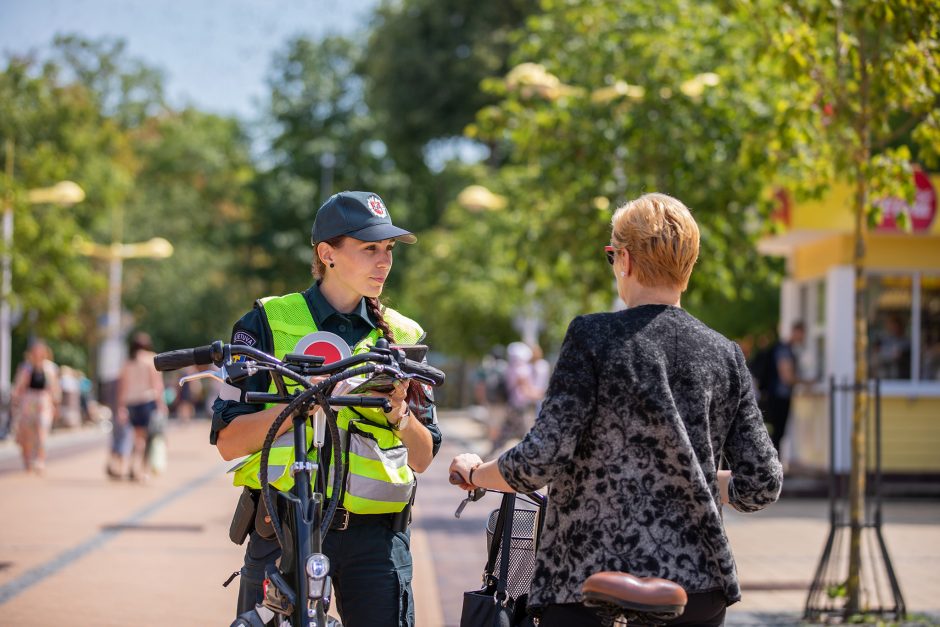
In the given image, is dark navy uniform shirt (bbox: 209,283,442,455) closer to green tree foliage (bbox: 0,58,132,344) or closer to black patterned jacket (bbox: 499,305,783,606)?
black patterned jacket (bbox: 499,305,783,606)

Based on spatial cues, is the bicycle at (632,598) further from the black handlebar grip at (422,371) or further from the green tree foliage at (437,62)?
the green tree foliage at (437,62)

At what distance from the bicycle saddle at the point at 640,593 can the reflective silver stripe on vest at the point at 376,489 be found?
32.8 inches

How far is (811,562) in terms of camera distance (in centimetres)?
1079

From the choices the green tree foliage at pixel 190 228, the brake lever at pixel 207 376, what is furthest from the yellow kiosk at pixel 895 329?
the green tree foliage at pixel 190 228

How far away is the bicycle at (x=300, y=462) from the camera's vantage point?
10.9ft

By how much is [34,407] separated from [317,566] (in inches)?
671

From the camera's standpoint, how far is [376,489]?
378 centimetres

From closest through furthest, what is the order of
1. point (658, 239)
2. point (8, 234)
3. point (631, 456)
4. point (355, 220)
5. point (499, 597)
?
point (631, 456) < point (658, 239) < point (499, 597) < point (355, 220) < point (8, 234)

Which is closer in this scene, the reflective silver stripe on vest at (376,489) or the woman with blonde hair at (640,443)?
the woman with blonde hair at (640,443)

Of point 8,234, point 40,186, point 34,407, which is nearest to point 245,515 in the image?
point 34,407

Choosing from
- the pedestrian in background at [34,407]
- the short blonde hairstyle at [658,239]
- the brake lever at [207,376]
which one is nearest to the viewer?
the short blonde hairstyle at [658,239]

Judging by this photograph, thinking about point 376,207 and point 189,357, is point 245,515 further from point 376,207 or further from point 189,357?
point 376,207

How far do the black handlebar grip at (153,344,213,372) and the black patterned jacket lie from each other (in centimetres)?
78

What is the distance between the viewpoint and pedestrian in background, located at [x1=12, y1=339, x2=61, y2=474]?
19.1m
